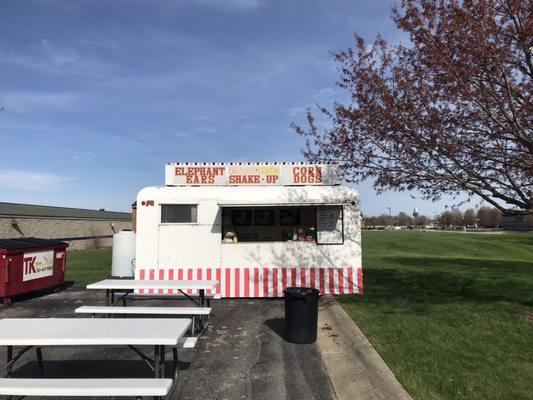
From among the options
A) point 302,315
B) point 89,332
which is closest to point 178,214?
point 302,315

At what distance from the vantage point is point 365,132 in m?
8.42

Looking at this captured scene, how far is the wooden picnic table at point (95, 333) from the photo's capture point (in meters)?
4.02

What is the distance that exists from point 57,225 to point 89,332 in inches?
1238

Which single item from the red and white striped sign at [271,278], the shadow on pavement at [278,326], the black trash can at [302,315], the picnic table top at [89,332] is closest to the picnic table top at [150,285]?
the shadow on pavement at [278,326]

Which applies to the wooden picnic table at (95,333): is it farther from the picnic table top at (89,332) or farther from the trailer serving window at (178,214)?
the trailer serving window at (178,214)

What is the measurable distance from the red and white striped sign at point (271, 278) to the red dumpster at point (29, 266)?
283 centimetres

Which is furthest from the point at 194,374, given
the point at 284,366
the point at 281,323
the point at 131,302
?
the point at 131,302

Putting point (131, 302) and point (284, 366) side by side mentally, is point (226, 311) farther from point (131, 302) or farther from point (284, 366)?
point (284, 366)

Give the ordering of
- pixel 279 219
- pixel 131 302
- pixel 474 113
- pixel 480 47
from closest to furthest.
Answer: pixel 480 47 < pixel 474 113 < pixel 131 302 < pixel 279 219

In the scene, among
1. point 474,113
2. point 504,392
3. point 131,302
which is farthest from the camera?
point 131,302

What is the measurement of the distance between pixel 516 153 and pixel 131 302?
9.44m

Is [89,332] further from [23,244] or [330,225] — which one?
[23,244]

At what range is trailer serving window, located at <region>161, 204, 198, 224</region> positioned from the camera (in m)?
10.6

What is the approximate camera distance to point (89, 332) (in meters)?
4.33
